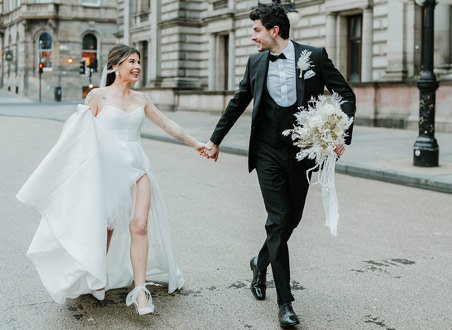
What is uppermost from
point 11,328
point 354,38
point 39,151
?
point 354,38

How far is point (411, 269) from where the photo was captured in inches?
219

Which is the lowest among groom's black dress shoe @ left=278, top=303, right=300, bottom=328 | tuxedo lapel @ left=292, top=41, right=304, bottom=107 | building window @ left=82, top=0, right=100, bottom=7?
groom's black dress shoe @ left=278, top=303, right=300, bottom=328

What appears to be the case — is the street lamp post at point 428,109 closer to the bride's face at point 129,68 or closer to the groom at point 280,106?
the groom at point 280,106

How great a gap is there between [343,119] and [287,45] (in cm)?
63

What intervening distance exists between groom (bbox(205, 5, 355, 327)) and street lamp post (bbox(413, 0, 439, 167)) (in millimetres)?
7858

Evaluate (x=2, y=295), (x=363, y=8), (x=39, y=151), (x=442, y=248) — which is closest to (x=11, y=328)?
(x=2, y=295)

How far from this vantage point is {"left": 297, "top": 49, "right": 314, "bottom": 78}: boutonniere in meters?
4.22

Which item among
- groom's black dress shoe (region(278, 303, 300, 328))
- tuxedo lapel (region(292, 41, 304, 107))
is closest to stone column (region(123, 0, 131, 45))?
tuxedo lapel (region(292, 41, 304, 107))

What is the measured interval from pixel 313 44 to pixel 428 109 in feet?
47.9

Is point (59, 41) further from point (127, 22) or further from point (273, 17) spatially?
point (273, 17)

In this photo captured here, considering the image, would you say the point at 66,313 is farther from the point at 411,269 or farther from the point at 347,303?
the point at 411,269

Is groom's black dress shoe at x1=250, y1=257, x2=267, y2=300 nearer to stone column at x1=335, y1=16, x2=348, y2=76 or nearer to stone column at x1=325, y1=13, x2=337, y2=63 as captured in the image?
stone column at x1=335, y1=16, x2=348, y2=76

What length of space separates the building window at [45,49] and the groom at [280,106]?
54.6 meters

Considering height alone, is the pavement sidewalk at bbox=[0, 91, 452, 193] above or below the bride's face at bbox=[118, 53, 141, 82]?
below
